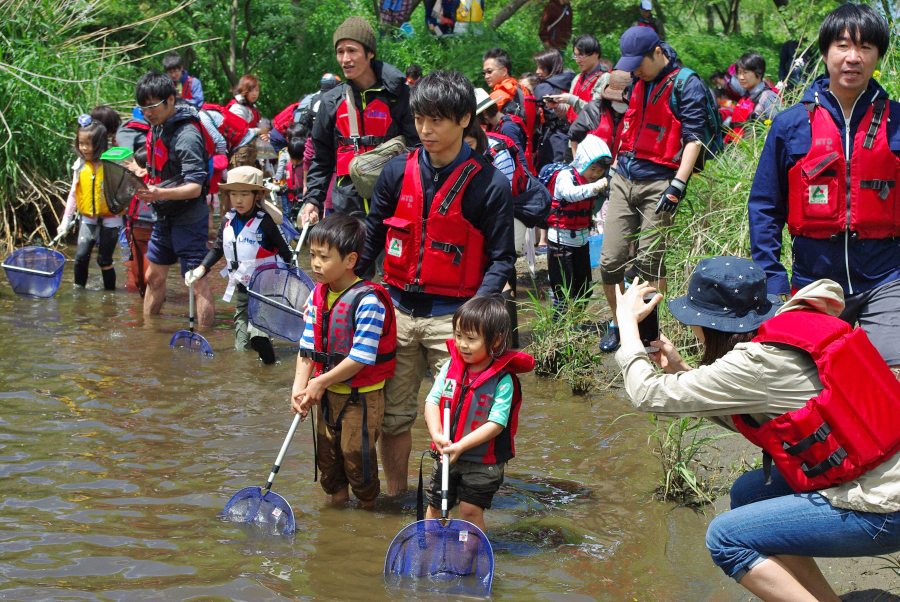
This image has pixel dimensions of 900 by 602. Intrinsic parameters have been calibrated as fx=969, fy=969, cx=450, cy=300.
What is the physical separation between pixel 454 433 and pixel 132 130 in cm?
747

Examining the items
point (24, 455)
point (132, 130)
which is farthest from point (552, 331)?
point (132, 130)

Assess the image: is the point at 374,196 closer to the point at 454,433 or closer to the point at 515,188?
the point at 454,433

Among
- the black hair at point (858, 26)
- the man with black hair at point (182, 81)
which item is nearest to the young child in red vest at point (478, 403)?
the black hair at point (858, 26)

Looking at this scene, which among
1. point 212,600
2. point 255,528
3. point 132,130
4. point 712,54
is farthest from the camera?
point 712,54

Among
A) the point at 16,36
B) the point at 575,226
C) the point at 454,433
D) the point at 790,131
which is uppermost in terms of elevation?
the point at 16,36

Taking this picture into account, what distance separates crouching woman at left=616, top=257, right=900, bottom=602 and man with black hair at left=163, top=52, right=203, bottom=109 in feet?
36.8

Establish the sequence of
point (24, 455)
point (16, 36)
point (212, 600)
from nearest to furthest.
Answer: point (212, 600), point (24, 455), point (16, 36)

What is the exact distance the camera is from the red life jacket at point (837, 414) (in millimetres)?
2861

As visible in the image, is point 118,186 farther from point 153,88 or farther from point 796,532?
point 796,532

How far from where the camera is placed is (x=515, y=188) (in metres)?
6.57

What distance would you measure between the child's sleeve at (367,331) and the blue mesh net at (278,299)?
209 centimetres

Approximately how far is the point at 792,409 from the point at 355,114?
3.65m

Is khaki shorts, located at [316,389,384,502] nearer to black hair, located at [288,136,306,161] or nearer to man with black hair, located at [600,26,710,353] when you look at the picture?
man with black hair, located at [600,26,710,353]

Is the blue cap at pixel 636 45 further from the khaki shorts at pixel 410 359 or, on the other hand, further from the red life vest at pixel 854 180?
the khaki shorts at pixel 410 359
